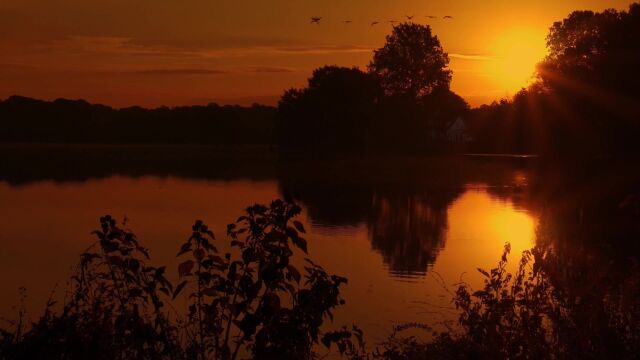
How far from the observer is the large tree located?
9512 centimetres

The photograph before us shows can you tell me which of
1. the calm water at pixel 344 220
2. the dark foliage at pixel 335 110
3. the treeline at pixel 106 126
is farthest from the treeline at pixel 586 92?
the treeline at pixel 106 126

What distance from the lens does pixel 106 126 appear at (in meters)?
151

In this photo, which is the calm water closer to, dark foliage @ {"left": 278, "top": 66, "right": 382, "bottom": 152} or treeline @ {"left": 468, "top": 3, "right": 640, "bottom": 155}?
treeline @ {"left": 468, "top": 3, "right": 640, "bottom": 155}

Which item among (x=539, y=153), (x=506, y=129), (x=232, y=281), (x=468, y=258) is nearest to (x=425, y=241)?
(x=468, y=258)

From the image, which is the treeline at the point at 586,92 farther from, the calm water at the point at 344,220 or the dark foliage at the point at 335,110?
the dark foliage at the point at 335,110

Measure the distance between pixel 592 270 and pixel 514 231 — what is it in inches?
651

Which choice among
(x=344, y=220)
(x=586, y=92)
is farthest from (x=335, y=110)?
(x=344, y=220)

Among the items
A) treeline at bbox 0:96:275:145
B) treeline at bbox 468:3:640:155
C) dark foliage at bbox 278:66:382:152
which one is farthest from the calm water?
treeline at bbox 0:96:275:145

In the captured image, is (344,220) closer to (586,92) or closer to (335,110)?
(586,92)

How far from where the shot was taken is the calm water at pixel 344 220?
15977mm

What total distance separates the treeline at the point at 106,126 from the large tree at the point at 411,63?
166 feet

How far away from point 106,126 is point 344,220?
12913cm

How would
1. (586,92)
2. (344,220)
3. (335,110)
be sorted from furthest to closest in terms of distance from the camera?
1. (335,110)
2. (586,92)
3. (344,220)

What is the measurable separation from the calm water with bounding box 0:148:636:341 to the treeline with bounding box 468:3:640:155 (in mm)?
11834
